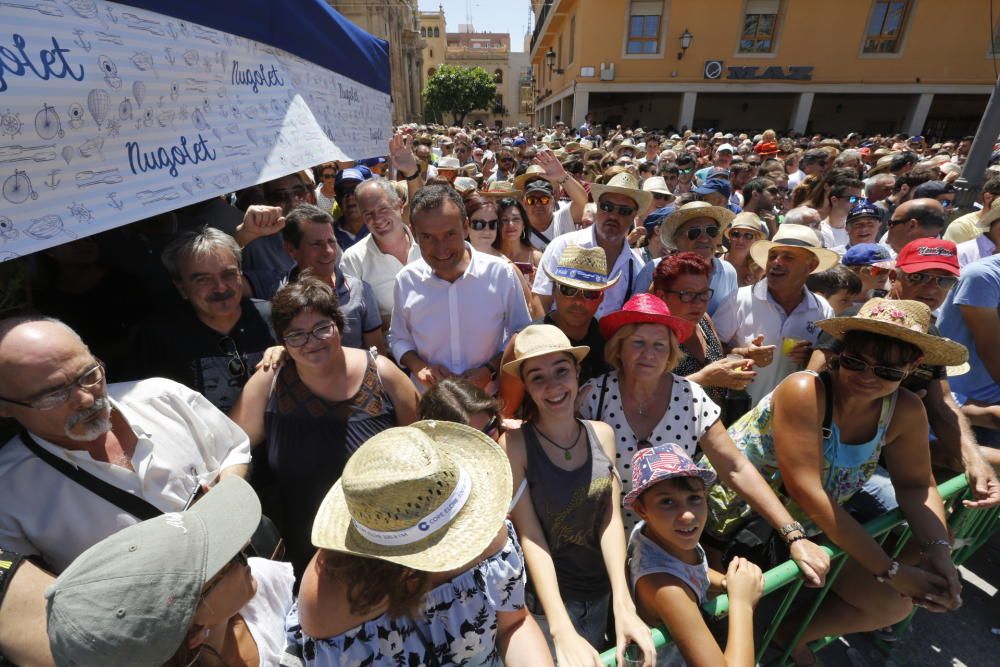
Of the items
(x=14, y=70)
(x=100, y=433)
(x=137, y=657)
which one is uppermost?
(x=14, y=70)

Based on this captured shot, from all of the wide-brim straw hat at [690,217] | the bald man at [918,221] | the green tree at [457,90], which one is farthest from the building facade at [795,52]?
the green tree at [457,90]

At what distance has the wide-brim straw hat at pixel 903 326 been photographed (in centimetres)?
179

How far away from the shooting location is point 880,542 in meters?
2.25

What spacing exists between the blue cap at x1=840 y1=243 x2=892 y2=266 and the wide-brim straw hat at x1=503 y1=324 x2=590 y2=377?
283 centimetres

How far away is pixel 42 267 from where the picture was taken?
2.40 meters

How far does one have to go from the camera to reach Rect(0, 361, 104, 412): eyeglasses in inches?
54.5

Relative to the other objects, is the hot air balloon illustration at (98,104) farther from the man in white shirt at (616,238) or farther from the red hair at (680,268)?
the red hair at (680,268)

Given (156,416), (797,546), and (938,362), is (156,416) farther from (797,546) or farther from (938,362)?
(938,362)

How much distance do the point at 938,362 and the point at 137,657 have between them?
3048 millimetres

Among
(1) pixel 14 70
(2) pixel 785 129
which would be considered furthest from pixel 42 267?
(2) pixel 785 129

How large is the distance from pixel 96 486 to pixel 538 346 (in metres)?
1.66

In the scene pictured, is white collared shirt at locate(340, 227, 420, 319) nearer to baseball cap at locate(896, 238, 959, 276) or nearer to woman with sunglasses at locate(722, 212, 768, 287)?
woman with sunglasses at locate(722, 212, 768, 287)

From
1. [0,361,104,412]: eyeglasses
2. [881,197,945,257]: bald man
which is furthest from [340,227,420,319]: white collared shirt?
[881,197,945,257]: bald man

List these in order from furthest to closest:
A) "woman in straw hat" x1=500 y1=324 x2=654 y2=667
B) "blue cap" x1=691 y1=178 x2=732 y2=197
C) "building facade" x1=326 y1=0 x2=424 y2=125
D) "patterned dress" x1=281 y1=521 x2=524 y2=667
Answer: "building facade" x1=326 y1=0 x2=424 y2=125 < "blue cap" x1=691 y1=178 x2=732 y2=197 < "woman in straw hat" x1=500 y1=324 x2=654 y2=667 < "patterned dress" x1=281 y1=521 x2=524 y2=667
